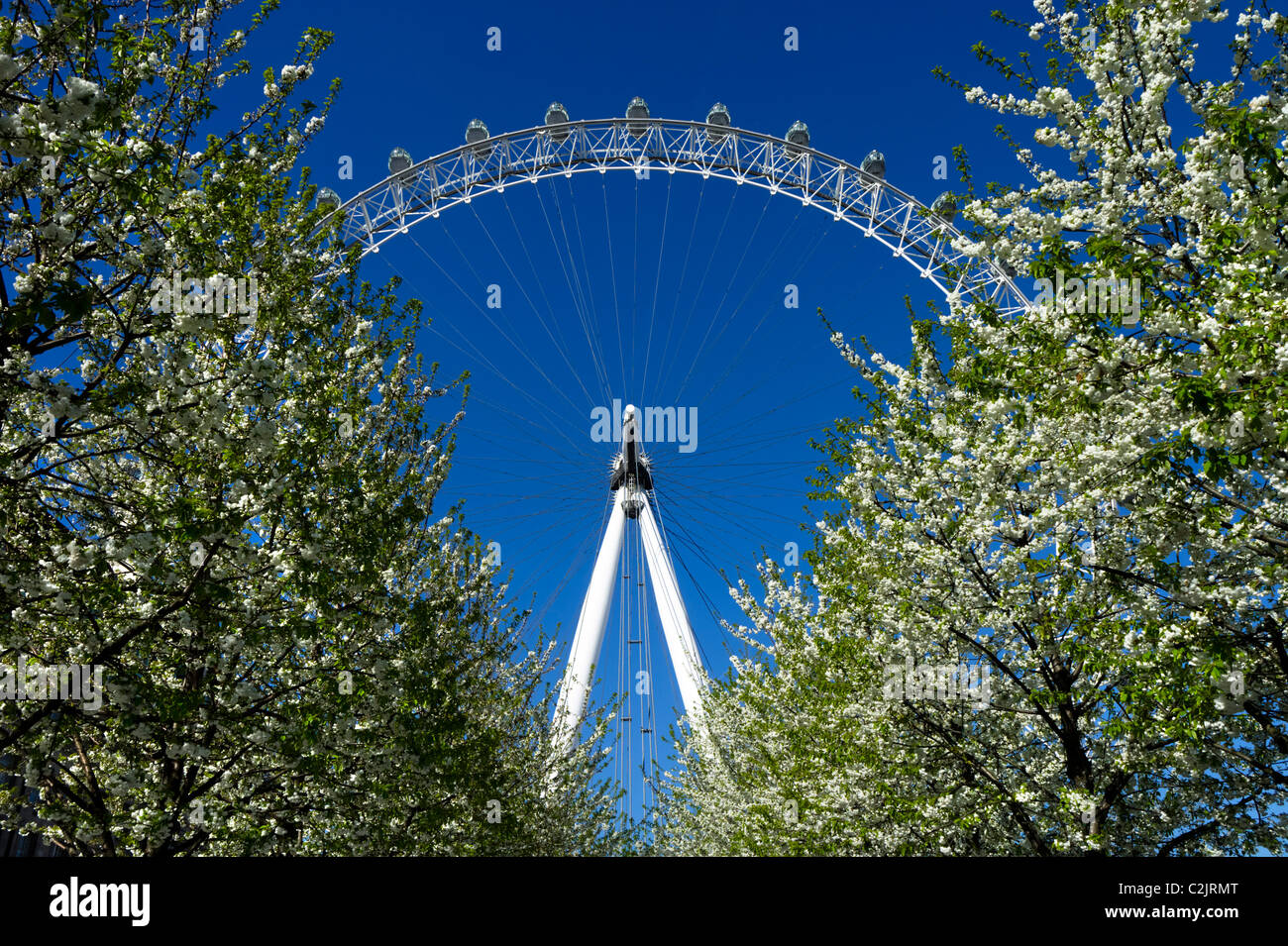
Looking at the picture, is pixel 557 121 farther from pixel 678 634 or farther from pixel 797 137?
pixel 678 634

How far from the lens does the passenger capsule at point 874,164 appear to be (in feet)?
81.1

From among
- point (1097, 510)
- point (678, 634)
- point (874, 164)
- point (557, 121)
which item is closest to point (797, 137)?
point (874, 164)

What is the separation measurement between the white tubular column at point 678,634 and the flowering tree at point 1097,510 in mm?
14102

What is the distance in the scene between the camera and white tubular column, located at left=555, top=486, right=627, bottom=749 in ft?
73.1

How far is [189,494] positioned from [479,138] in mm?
21763

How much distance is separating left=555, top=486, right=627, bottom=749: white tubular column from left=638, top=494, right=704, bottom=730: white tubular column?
1554mm

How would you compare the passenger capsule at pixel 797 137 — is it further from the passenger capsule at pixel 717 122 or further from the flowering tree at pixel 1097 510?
the flowering tree at pixel 1097 510

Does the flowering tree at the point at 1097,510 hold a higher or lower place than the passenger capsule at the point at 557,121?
lower

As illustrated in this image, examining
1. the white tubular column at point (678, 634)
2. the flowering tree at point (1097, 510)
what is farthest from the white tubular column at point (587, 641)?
the flowering tree at point (1097, 510)

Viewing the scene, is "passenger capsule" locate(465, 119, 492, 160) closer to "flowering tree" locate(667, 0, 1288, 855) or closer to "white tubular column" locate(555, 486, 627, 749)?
"white tubular column" locate(555, 486, 627, 749)

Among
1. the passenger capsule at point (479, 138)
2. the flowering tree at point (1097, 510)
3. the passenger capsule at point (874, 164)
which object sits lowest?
the flowering tree at point (1097, 510)

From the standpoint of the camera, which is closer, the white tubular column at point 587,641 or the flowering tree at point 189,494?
the flowering tree at point 189,494
